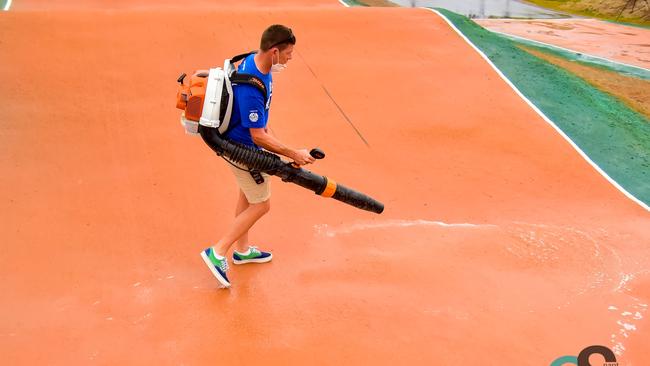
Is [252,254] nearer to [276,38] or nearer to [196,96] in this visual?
[196,96]

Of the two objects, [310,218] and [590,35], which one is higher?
[310,218]

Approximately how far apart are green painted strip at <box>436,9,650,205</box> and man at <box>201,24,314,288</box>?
5.04m

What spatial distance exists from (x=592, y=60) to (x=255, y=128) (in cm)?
1196

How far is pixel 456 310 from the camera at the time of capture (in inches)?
177

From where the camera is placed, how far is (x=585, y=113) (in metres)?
9.27

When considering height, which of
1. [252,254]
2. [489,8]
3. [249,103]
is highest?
[249,103]

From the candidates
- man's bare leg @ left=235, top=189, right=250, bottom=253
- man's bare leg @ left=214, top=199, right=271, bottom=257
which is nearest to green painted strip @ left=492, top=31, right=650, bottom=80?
man's bare leg @ left=235, top=189, right=250, bottom=253

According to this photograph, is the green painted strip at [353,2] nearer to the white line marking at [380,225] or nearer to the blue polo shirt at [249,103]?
the white line marking at [380,225]

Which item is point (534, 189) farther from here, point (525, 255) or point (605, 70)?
point (605, 70)

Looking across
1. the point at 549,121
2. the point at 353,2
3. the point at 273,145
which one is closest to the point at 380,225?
the point at 273,145

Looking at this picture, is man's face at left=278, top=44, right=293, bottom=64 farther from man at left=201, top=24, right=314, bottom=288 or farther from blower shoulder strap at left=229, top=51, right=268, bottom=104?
blower shoulder strap at left=229, top=51, right=268, bottom=104

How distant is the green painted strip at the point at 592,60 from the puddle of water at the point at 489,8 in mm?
5405

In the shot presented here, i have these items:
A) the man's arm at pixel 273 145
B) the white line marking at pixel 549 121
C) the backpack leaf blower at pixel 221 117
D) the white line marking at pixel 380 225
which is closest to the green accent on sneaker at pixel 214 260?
the backpack leaf blower at pixel 221 117

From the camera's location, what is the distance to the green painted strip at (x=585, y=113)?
7930mm
